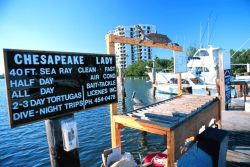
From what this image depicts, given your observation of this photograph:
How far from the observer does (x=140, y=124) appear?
5461 mm

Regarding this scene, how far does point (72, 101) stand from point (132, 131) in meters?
12.5

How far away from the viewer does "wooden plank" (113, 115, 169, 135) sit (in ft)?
16.6

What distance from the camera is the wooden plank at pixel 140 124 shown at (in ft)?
16.6

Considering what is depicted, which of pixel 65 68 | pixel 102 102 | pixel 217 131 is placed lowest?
pixel 217 131

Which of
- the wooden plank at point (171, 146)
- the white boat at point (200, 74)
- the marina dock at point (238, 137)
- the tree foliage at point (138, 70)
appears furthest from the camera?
the tree foliage at point (138, 70)

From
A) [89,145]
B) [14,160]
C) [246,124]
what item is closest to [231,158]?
[246,124]

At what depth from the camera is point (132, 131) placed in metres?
16.1

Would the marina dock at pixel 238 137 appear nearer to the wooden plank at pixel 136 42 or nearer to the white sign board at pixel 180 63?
the white sign board at pixel 180 63

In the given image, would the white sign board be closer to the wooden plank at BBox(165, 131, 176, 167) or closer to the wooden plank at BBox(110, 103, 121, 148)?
the wooden plank at BBox(110, 103, 121, 148)

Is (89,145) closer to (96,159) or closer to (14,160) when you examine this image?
(96,159)

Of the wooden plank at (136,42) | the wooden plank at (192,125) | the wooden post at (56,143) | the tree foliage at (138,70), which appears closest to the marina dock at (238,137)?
the wooden plank at (192,125)

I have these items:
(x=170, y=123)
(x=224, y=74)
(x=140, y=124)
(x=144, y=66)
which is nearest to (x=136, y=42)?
(x=140, y=124)

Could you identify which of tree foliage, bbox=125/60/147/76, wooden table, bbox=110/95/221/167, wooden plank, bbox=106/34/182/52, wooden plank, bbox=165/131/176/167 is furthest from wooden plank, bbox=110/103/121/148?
tree foliage, bbox=125/60/147/76

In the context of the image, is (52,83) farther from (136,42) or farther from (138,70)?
(138,70)
